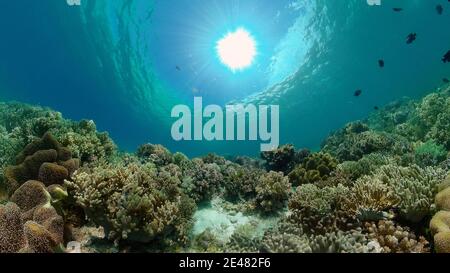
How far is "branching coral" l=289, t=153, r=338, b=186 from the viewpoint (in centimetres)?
982

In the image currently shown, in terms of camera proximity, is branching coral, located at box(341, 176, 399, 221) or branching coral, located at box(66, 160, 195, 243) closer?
branching coral, located at box(66, 160, 195, 243)

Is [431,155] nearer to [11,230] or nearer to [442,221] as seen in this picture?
[442,221]

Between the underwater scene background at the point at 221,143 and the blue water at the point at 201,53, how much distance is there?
27 centimetres

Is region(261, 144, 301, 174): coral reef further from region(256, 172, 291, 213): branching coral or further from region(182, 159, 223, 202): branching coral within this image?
region(256, 172, 291, 213): branching coral

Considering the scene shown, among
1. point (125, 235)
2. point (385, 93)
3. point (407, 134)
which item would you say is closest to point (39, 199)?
point (125, 235)

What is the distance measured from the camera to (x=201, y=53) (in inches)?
1929

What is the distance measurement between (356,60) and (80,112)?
56649 mm

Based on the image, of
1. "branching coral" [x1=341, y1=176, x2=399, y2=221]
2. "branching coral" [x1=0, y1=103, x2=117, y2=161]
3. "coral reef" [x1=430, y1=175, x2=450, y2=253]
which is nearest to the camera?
"coral reef" [x1=430, y1=175, x2=450, y2=253]

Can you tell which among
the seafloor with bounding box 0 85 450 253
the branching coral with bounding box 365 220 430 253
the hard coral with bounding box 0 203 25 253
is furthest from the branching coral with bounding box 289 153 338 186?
the hard coral with bounding box 0 203 25 253

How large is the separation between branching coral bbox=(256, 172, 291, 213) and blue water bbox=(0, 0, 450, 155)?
104 feet

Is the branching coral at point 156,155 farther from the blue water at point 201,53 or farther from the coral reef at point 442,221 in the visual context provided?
the blue water at point 201,53

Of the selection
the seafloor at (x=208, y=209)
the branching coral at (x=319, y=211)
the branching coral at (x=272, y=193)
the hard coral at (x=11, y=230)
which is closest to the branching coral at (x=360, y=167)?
the seafloor at (x=208, y=209)

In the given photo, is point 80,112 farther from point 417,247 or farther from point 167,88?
point 417,247
